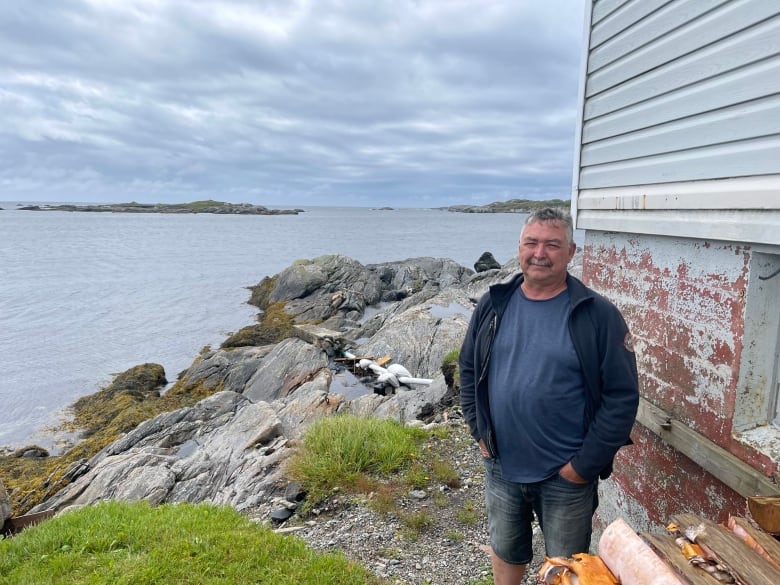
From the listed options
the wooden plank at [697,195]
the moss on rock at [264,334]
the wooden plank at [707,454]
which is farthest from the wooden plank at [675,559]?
the moss on rock at [264,334]

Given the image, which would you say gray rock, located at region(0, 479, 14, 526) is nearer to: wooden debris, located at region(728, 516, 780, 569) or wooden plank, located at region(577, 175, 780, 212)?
wooden plank, located at region(577, 175, 780, 212)

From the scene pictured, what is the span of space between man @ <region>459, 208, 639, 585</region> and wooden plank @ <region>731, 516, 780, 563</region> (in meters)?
0.72

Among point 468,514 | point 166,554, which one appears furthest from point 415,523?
point 166,554

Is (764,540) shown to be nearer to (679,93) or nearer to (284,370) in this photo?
(679,93)

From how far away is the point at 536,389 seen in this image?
305cm

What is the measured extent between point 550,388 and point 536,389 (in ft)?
0.25

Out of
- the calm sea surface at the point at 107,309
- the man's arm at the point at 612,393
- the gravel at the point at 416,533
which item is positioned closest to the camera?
the man's arm at the point at 612,393

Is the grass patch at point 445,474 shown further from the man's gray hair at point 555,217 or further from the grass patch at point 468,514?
the man's gray hair at point 555,217

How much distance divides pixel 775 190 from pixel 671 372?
60.2 inches

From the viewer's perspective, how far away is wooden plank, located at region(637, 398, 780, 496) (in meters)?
3.01

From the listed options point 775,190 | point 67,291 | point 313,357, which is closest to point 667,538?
point 775,190

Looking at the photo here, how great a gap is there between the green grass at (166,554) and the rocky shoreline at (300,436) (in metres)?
0.62

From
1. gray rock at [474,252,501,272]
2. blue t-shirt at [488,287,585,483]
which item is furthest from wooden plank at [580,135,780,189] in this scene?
gray rock at [474,252,501,272]

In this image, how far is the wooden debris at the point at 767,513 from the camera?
7.62 ft
